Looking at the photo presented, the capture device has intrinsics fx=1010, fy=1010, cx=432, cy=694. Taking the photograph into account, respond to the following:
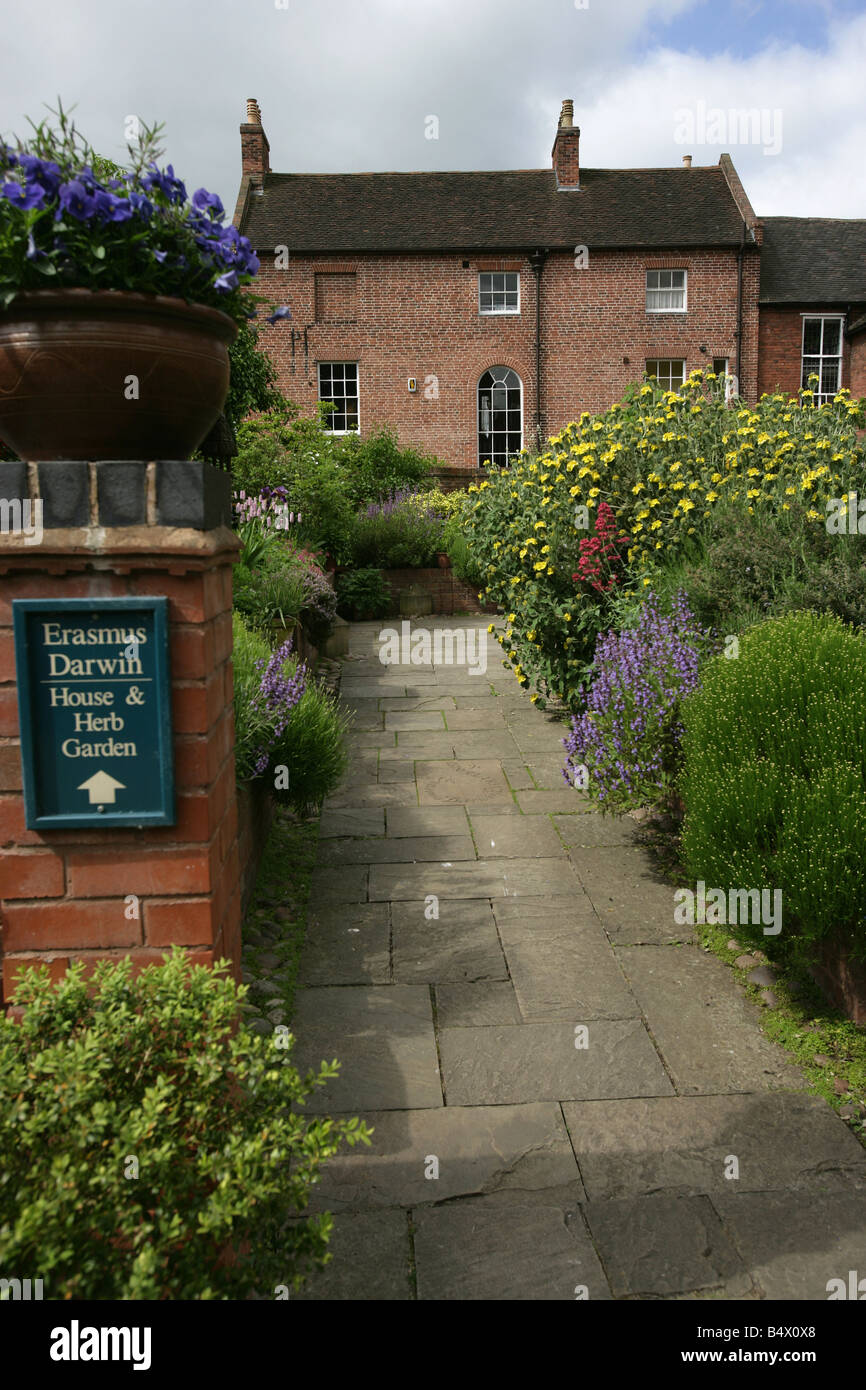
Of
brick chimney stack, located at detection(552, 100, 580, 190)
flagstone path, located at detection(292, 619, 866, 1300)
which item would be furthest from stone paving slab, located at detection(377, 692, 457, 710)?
brick chimney stack, located at detection(552, 100, 580, 190)

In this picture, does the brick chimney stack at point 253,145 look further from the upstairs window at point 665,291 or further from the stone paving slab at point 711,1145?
the stone paving slab at point 711,1145

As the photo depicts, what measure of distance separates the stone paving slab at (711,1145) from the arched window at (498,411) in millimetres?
21995

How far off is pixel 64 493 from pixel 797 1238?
2.38m

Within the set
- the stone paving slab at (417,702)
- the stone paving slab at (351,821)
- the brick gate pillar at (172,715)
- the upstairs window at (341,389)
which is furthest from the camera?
the upstairs window at (341,389)

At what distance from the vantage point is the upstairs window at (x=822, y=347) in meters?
24.4

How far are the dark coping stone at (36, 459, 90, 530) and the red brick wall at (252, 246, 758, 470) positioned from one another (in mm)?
22348

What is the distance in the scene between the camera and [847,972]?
132 inches

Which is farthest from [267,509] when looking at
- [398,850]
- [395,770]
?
[398,850]

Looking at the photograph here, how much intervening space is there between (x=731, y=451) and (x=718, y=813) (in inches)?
139

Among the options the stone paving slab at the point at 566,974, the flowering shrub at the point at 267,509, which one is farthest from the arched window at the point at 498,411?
the stone paving slab at the point at 566,974

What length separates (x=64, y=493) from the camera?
78.0 inches

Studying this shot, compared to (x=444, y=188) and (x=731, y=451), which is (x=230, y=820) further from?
(x=444, y=188)

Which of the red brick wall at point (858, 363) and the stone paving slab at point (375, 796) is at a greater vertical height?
the red brick wall at point (858, 363)
